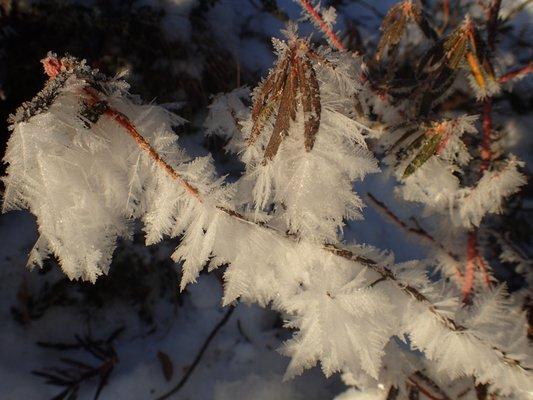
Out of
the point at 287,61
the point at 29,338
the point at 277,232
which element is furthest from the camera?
the point at 29,338

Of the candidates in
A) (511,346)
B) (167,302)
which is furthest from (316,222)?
(167,302)

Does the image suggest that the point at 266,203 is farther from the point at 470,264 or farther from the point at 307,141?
the point at 470,264

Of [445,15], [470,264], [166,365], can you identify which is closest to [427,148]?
[470,264]

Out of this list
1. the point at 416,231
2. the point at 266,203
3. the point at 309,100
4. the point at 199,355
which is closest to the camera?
the point at 309,100

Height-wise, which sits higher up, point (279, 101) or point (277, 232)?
point (279, 101)

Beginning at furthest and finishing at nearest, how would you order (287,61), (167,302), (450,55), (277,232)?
(167,302) → (450,55) → (277,232) → (287,61)

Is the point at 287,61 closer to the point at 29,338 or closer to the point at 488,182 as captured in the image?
the point at 488,182

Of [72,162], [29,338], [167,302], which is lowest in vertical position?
[29,338]
